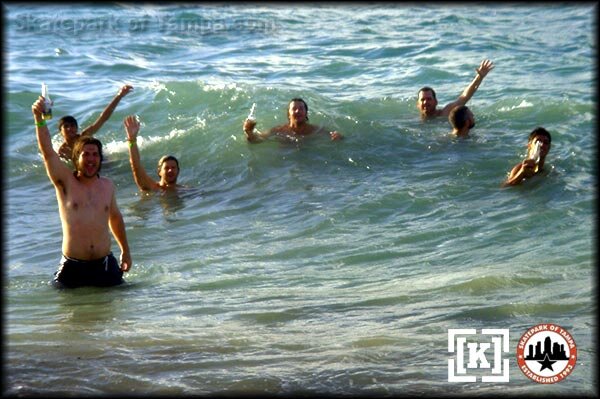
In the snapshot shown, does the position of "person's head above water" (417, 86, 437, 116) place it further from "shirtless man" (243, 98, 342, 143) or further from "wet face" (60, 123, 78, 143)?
"wet face" (60, 123, 78, 143)

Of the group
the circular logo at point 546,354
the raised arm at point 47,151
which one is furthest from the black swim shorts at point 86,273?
the circular logo at point 546,354

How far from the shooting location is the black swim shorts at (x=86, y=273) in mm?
8016

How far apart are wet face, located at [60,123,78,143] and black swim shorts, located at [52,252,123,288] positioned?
4.41 m

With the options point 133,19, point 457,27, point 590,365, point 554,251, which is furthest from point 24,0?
point 590,365

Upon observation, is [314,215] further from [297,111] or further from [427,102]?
[427,102]

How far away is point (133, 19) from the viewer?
78.4 feet

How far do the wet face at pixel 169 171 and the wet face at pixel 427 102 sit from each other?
4.13 metres

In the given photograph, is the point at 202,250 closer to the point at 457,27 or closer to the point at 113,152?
the point at 113,152

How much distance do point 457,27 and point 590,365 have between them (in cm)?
1581

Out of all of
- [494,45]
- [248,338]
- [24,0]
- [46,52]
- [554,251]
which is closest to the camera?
[248,338]

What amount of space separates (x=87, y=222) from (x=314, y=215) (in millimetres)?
3188

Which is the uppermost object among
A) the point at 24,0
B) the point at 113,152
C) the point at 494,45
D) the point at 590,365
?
the point at 24,0

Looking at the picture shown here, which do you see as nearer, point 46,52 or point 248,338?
point 248,338

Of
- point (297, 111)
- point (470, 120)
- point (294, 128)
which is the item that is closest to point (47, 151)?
point (297, 111)
